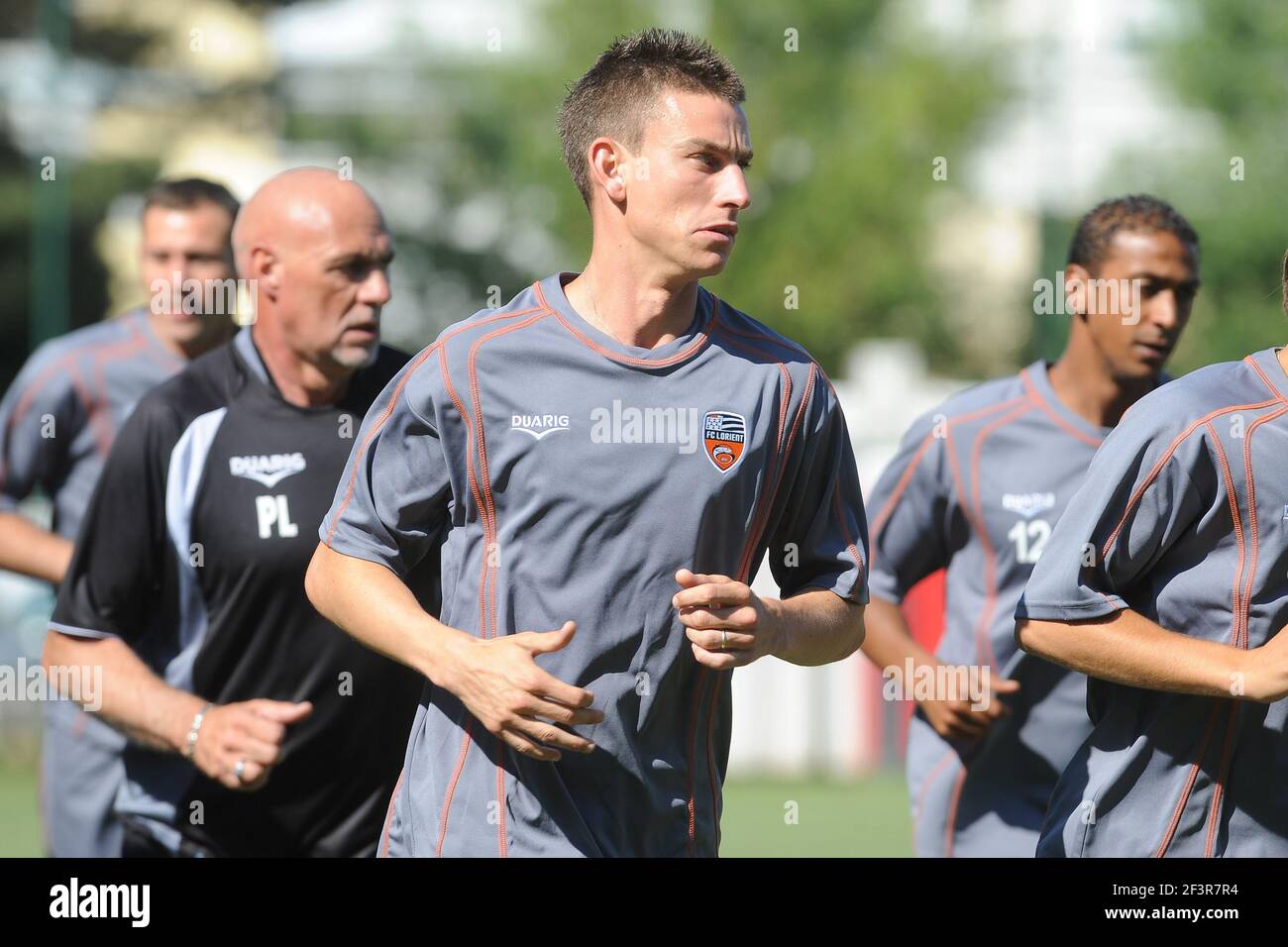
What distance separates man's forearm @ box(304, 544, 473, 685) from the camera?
361 centimetres

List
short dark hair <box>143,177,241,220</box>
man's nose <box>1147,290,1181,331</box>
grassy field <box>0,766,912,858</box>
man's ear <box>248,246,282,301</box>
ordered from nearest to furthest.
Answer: man's ear <box>248,246,282,301</box>, man's nose <box>1147,290,1181,331</box>, short dark hair <box>143,177,241,220</box>, grassy field <box>0,766,912,858</box>

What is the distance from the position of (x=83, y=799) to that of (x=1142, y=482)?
13.7 feet

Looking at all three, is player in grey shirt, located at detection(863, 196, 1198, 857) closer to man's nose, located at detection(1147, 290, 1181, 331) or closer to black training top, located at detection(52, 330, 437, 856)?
man's nose, located at detection(1147, 290, 1181, 331)

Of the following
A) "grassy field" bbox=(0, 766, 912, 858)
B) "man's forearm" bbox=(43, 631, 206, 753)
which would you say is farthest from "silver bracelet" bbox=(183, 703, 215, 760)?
"grassy field" bbox=(0, 766, 912, 858)

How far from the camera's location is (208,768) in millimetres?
4430

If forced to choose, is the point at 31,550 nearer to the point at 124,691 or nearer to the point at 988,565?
the point at 124,691

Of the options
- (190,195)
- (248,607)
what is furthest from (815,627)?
(190,195)

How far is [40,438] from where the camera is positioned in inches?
266

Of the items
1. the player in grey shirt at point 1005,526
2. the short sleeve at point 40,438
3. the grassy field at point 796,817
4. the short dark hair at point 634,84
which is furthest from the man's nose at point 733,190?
the grassy field at point 796,817

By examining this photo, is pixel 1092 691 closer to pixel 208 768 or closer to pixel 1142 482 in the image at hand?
pixel 1142 482

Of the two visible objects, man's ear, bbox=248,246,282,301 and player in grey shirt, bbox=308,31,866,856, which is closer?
player in grey shirt, bbox=308,31,866,856

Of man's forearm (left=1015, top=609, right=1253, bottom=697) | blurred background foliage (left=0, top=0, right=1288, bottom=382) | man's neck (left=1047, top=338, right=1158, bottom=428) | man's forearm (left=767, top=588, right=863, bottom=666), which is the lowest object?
man's forearm (left=1015, top=609, right=1253, bottom=697)

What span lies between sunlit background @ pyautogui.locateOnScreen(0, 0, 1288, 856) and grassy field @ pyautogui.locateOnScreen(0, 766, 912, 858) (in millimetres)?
10921

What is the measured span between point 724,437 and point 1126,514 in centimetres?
90
